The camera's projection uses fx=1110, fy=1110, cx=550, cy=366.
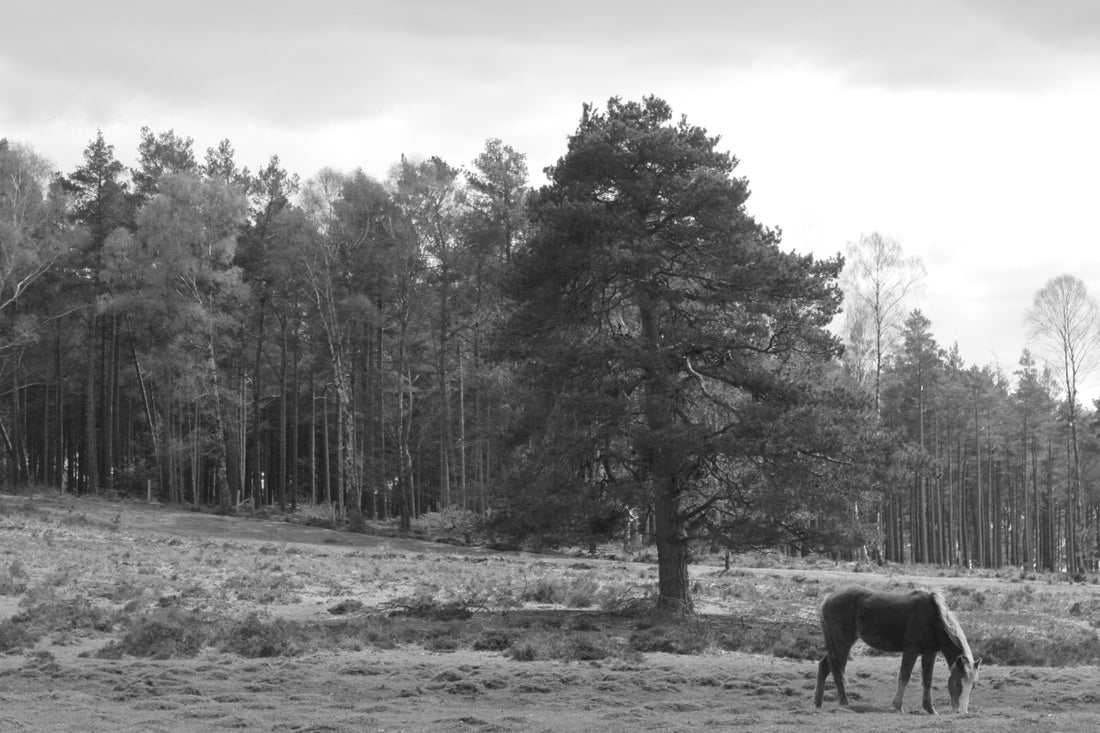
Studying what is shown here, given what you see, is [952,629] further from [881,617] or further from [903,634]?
[881,617]

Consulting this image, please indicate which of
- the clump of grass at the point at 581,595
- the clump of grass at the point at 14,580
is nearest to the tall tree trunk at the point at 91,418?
the clump of grass at the point at 14,580

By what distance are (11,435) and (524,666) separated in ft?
195

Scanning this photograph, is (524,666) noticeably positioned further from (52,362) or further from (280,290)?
(52,362)

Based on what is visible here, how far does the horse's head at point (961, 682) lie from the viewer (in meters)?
13.1

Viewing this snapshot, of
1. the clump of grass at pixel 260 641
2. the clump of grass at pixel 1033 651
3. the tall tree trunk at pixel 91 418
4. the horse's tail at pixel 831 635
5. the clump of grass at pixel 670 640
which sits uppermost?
the tall tree trunk at pixel 91 418

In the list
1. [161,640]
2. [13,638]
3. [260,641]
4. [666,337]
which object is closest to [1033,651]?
[666,337]

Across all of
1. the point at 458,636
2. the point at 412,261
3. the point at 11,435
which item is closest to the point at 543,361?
the point at 458,636

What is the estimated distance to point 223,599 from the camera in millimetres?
23516

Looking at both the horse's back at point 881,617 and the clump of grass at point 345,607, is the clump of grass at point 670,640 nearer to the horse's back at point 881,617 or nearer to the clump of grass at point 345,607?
the horse's back at point 881,617

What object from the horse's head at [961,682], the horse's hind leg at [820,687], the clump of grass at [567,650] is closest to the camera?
the horse's head at [961,682]

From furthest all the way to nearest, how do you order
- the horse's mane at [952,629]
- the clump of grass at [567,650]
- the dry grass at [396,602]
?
1. the dry grass at [396,602]
2. the clump of grass at [567,650]
3. the horse's mane at [952,629]

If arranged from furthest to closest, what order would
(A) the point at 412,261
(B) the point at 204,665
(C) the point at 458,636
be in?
(A) the point at 412,261 < (C) the point at 458,636 < (B) the point at 204,665

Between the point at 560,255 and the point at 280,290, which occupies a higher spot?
the point at 280,290

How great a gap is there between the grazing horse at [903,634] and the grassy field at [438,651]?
0.55 m
